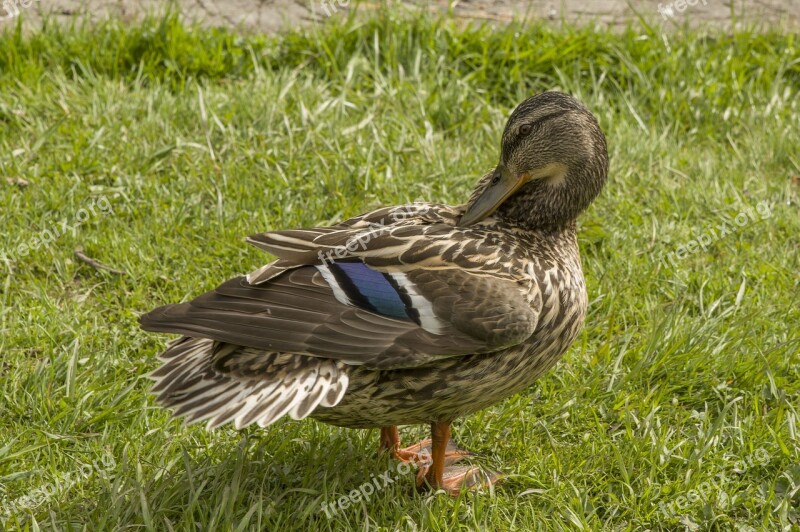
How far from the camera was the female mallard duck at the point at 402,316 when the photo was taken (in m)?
3.69

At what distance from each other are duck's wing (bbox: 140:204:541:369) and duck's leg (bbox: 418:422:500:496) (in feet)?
1.65

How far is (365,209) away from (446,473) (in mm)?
1772

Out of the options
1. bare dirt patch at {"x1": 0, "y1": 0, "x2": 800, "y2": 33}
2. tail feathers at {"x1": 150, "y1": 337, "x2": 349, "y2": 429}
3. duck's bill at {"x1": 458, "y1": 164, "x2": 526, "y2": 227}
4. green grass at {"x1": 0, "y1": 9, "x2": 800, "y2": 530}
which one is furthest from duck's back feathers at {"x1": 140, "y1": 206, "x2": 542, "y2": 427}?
bare dirt patch at {"x1": 0, "y1": 0, "x2": 800, "y2": 33}

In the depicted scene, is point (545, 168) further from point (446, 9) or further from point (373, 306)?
point (446, 9)

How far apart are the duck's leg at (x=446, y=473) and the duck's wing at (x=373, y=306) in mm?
503

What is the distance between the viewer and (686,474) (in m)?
4.22

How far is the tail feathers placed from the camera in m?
3.59

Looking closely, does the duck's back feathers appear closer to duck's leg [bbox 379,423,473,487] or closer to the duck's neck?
the duck's neck

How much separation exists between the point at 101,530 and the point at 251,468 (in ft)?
2.14

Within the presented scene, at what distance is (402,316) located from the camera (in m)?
3.78

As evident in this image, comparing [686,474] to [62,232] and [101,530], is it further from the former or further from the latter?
[62,232]

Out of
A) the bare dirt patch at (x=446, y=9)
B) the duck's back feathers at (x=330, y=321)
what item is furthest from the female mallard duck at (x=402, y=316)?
the bare dirt patch at (x=446, y=9)

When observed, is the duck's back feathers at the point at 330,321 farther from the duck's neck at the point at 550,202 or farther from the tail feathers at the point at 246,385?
the duck's neck at the point at 550,202

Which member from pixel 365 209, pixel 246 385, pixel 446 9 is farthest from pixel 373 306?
pixel 446 9
